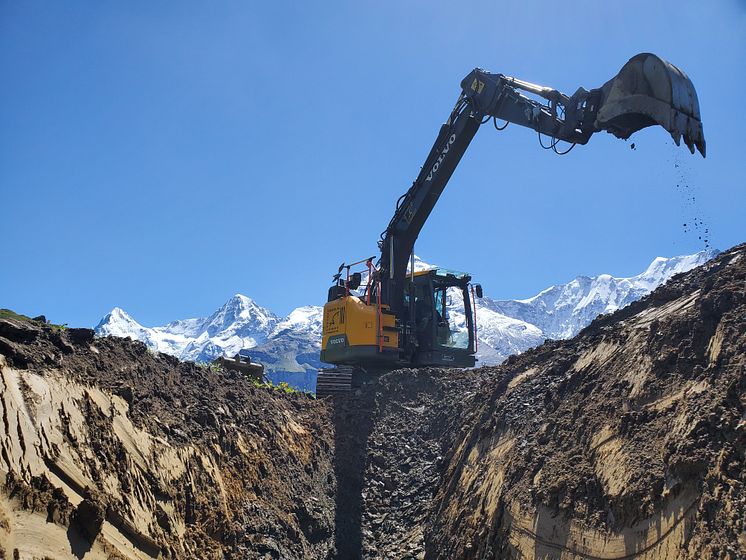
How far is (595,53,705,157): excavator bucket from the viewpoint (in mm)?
11461

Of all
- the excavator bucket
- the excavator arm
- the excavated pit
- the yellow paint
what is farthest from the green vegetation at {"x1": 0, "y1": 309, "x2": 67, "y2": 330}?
the excavator bucket

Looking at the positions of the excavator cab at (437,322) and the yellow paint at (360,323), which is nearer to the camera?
the yellow paint at (360,323)

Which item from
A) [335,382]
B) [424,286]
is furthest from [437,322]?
[335,382]

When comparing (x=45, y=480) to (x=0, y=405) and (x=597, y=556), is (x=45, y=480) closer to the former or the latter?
(x=0, y=405)

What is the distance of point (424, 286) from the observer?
810 inches

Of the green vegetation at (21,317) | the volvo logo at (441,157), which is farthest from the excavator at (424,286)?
the green vegetation at (21,317)

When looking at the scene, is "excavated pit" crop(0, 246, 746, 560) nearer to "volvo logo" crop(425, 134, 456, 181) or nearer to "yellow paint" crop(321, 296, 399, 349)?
"yellow paint" crop(321, 296, 399, 349)

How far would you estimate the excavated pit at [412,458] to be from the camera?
24.8ft

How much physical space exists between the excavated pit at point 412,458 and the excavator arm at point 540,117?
2856mm

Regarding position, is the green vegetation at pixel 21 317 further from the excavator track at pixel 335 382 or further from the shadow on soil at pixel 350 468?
the excavator track at pixel 335 382

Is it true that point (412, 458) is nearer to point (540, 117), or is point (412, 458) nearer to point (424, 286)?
point (424, 286)

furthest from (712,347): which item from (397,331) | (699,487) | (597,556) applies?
(397,331)

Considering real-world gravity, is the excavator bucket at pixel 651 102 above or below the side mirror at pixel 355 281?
above

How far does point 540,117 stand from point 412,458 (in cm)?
841
